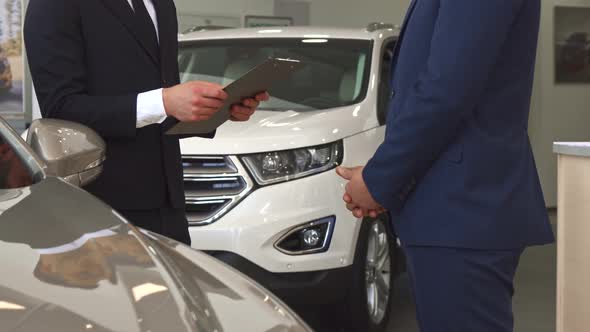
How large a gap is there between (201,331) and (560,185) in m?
1.95

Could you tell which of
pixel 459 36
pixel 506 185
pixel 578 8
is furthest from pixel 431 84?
pixel 578 8

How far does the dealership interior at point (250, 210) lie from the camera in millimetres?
1330

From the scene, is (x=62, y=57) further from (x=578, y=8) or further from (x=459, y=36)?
(x=578, y=8)

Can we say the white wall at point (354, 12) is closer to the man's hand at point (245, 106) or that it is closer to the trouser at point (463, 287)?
the man's hand at point (245, 106)

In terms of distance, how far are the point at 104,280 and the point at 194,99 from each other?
834mm

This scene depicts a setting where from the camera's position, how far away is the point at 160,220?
2.31m

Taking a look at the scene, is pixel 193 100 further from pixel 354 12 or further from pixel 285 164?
pixel 354 12

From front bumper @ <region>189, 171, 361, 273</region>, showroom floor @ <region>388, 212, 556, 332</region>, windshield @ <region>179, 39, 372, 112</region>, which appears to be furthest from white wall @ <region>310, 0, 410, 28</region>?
front bumper @ <region>189, 171, 361, 273</region>

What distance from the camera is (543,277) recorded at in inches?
240

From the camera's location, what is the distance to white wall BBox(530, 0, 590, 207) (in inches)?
364

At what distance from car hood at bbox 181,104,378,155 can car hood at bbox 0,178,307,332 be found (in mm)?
2257

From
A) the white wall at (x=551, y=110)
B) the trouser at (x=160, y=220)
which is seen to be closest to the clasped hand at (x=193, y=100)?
the trouser at (x=160, y=220)

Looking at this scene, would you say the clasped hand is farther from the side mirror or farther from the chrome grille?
the chrome grille

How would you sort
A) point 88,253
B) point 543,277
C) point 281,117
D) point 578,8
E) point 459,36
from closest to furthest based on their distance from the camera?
point 88,253
point 459,36
point 281,117
point 543,277
point 578,8
